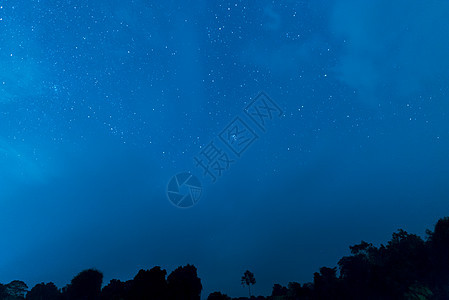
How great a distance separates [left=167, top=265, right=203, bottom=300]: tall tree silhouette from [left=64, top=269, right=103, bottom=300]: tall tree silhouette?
15316 mm

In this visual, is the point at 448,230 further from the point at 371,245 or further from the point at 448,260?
the point at 371,245

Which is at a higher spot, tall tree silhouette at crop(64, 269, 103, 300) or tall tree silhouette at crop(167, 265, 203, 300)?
tall tree silhouette at crop(64, 269, 103, 300)

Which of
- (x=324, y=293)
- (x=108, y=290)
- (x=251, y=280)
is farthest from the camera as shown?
(x=251, y=280)

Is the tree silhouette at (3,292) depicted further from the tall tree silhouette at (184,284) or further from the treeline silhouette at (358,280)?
the tall tree silhouette at (184,284)

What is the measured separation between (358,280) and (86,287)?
43.1m

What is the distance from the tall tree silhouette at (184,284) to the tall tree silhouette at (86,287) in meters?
15.3

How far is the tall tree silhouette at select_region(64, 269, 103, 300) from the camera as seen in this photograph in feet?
144

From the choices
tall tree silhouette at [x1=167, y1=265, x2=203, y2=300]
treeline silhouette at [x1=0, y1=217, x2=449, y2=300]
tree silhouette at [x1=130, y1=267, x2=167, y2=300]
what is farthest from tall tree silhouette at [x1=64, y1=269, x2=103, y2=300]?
tree silhouette at [x1=130, y1=267, x2=167, y2=300]

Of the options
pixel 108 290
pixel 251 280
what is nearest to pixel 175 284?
pixel 108 290

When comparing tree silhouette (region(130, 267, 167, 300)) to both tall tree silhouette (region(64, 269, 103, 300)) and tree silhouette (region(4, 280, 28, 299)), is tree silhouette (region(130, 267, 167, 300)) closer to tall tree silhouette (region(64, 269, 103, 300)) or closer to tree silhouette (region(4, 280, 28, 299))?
tall tree silhouette (region(64, 269, 103, 300))

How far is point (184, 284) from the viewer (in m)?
34.4

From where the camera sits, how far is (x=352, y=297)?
4234 centimetres

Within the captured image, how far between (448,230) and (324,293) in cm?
2105

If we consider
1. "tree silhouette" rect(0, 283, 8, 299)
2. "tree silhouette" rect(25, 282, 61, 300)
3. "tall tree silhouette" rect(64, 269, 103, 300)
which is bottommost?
"tall tree silhouette" rect(64, 269, 103, 300)
